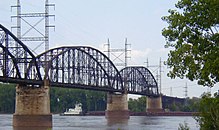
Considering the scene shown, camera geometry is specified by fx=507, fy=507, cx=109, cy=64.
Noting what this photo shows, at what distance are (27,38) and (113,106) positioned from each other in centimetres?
7057

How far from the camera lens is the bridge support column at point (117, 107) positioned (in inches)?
5807

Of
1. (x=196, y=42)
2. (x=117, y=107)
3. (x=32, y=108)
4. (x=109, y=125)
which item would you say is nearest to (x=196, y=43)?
(x=196, y=42)

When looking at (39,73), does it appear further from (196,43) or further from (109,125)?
(196,43)

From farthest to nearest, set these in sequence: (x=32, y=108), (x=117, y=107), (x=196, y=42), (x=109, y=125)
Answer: (x=117, y=107), (x=109, y=125), (x=32, y=108), (x=196, y=42)

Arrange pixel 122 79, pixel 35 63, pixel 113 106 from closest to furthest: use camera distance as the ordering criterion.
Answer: pixel 35 63 → pixel 113 106 → pixel 122 79

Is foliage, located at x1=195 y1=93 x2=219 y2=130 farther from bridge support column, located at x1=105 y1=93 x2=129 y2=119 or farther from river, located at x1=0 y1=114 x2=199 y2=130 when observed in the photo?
bridge support column, located at x1=105 y1=93 x2=129 y2=119

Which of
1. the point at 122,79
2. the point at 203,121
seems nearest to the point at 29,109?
the point at 203,121

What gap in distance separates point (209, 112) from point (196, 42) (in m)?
4.64

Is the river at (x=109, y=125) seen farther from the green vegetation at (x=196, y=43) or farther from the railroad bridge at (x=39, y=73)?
the green vegetation at (x=196, y=43)

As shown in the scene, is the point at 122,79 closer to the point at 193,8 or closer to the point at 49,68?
the point at 49,68

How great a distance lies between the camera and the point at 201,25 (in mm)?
26188

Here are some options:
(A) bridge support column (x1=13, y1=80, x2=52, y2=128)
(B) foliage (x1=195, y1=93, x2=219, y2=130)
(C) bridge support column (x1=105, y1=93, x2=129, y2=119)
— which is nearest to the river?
(A) bridge support column (x1=13, y1=80, x2=52, y2=128)

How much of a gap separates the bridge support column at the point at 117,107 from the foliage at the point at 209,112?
116m

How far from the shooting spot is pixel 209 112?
A: 2880 cm
